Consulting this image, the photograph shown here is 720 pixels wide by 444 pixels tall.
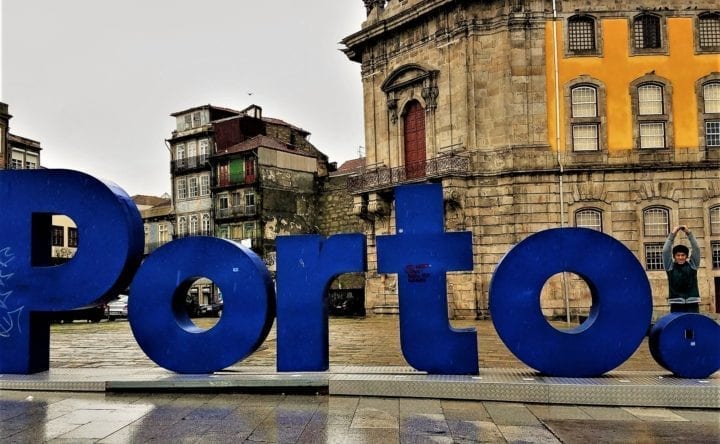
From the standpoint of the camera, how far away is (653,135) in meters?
28.8

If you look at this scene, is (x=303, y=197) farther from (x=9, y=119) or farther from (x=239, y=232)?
(x=9, y=119)

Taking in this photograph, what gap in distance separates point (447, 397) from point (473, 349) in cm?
93

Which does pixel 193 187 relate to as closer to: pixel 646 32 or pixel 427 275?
pixel 646 32

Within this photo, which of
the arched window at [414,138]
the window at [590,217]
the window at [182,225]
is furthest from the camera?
the window at [182,225]

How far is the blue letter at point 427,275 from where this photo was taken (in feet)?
30.2

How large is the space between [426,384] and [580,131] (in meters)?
22.7

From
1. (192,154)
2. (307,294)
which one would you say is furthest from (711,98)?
(192,154)

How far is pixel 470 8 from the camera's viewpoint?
2967 cm

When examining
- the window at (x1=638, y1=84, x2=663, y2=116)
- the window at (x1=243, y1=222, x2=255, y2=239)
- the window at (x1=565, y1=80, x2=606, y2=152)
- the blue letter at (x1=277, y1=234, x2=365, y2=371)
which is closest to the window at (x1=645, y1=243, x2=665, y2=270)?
the window at (x1=565, y1=80, x2=606, y2=152)

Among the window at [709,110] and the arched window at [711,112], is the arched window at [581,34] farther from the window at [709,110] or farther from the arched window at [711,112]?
the arched window at [711,112]

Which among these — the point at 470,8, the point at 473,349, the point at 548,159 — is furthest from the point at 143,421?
the point at 470,8

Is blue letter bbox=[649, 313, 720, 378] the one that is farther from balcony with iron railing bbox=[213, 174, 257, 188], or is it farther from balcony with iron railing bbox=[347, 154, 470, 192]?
balcony with iron railing bbox=[213, 174, 257, 188]

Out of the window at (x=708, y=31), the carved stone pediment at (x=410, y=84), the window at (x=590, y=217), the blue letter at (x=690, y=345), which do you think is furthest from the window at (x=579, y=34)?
the blue letter at (x=690, y=345)

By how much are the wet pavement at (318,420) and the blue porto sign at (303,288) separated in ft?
→ 2.90
